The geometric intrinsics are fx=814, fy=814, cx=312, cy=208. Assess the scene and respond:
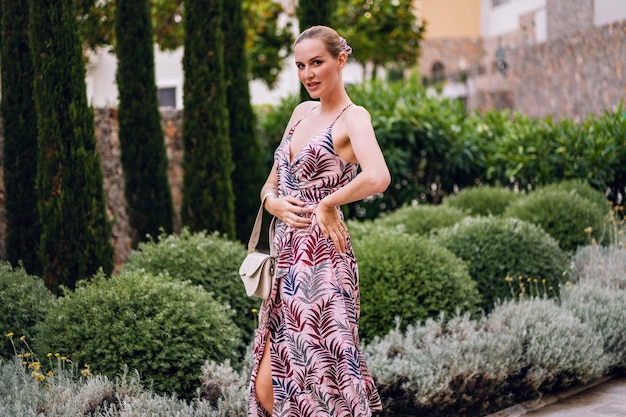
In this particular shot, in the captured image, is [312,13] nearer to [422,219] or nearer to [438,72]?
[422,219]

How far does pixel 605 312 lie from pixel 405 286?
4.89 feet

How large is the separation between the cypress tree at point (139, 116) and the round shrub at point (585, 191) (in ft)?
14.3

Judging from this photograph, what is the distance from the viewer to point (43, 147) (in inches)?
255

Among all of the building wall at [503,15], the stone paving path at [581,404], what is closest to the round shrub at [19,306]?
the stone paving path at [581,404]

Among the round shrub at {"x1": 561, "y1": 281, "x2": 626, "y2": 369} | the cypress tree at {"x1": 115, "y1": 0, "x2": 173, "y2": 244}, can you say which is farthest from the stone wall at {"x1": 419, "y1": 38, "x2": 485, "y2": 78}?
the round shrub at {"x1": 561, "y1": 281, "x2": 626, "y2": 369}

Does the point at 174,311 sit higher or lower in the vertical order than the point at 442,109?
lower

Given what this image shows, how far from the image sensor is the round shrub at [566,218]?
823 cm

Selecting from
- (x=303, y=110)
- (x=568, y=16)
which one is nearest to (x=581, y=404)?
(x=303, y=110)

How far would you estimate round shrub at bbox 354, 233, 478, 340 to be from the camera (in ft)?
18.8

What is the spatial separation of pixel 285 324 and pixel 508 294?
3.72 meters

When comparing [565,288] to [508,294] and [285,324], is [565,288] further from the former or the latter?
[285,324]

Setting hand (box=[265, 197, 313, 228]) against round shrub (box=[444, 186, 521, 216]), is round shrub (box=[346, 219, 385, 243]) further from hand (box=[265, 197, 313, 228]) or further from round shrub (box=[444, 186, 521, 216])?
hand (box=[265, 197, 313, 228])

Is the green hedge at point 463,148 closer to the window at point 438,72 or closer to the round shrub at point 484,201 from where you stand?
the round shrub at point 484,201

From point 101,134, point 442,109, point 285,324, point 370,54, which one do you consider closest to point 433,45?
point 370,54
